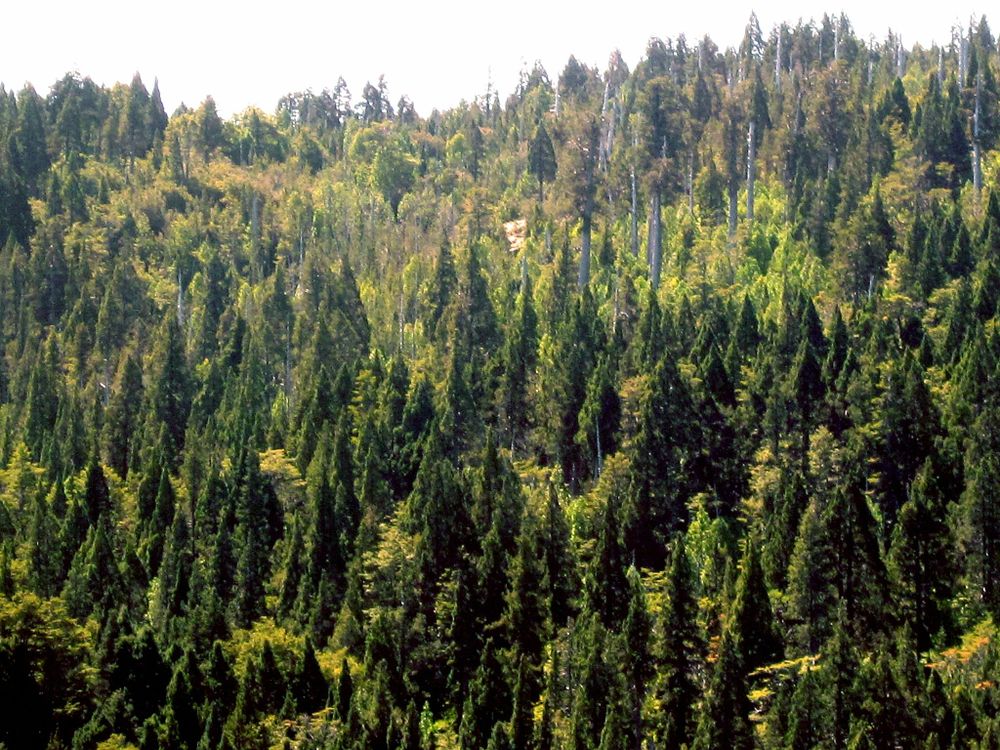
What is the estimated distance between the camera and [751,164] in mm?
104938

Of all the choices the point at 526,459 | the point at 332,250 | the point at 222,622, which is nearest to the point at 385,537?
the point at 222,622

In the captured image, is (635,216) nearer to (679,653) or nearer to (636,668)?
(679,653)

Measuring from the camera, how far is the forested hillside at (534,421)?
56750 mm

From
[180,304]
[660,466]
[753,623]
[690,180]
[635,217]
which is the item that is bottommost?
[753,623]

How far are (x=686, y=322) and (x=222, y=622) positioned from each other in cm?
3338

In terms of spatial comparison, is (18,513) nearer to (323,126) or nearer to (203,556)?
(203,556)

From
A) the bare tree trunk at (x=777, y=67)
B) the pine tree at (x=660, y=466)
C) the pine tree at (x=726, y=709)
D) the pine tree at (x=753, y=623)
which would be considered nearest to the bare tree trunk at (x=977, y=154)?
the bare tree trunk at (x=777, y=67)

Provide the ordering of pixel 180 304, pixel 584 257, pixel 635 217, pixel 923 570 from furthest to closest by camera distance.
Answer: pixel 180 304, pixel 635 217, pixel 584 257, pixel 923 570

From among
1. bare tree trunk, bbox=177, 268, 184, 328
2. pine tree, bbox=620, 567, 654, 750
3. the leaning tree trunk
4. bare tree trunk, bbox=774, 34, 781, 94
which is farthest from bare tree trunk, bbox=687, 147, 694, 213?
pine tree, bbox=620, 567, 654, 750

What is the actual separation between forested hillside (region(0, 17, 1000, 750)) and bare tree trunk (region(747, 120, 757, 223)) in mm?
560

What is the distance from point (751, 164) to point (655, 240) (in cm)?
949

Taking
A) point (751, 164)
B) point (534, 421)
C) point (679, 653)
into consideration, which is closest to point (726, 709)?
point (679, 653)

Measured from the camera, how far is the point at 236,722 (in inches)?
2130

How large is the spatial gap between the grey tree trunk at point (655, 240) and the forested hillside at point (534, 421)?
36cm
